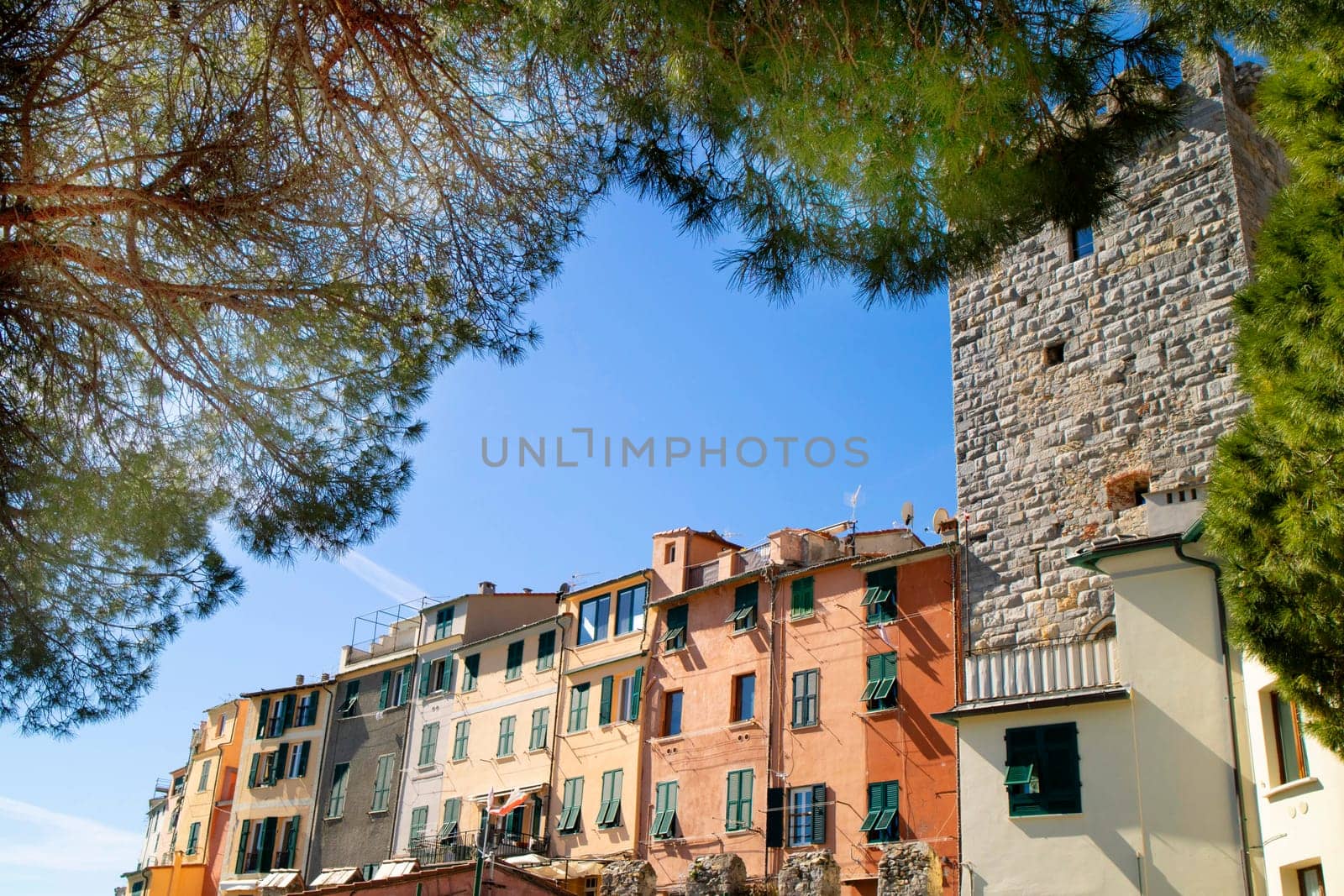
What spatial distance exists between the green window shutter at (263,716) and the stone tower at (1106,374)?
25633mm

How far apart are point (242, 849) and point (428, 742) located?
28.8 ft

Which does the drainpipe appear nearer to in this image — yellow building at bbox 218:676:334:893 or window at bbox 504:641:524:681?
window at bbox 504:641:524:681

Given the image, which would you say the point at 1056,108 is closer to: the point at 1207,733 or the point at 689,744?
the point at 1207,733

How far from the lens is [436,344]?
10180mm

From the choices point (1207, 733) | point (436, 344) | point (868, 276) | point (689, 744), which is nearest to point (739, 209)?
point (868, 276)

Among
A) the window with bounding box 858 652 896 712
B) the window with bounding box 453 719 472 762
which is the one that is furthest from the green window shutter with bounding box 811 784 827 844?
the window with bounding box 453 719 472 762

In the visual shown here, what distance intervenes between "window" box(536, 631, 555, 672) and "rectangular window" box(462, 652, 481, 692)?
2.40 metres

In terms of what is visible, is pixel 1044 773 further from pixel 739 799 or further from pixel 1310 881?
pixel 739 799

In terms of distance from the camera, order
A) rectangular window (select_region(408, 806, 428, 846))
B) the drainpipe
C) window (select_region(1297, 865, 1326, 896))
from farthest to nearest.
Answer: rectangular window (select_region(408, 806, 428, 846)) → the drainpipe → window (select_region(1297, 865, 1326, 896))

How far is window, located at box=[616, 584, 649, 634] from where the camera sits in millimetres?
26984

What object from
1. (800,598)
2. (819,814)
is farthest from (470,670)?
(819,814)

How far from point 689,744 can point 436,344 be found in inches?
618

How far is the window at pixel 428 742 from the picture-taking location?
31.2 metres

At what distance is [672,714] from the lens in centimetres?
2517
